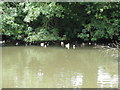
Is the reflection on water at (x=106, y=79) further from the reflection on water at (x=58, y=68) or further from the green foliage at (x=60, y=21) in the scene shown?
the green foliage at (x=60, y=21)

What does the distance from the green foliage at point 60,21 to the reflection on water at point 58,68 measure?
0.99 meters

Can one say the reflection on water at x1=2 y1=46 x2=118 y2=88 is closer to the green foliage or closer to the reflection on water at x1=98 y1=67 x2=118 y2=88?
the reflection on water at x1=98 y1=67 x2=118 y2=88

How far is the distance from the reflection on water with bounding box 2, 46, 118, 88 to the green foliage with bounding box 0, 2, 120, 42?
3.26 ft

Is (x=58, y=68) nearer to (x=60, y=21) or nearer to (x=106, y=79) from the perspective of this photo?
(x=106, y=79)

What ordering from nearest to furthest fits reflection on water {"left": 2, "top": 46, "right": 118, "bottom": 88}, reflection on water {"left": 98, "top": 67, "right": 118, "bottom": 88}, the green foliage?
1. reflection on water {"left": 98, "top": 67, "right": 118, "bottom": 88}
2. reflection on water {"left": 2, "top": 46, "right": 118, "bottom": 88}
3. the green foliage

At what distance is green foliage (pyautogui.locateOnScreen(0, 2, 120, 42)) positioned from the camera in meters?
9.98

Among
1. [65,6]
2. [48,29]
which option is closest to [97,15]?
[65,6]

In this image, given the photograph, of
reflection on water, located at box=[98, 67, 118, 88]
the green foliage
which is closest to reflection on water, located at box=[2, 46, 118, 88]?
reflection on water, located at box=[98, 67, 118, 88]

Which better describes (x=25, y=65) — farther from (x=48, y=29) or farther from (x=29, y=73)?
(x=48, y=29)

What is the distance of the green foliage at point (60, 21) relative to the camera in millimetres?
9977

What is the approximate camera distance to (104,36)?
1078 cm

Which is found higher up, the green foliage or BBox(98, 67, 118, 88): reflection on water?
the green foliage

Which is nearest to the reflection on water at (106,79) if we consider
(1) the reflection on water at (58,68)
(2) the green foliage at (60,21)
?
(1) the reflection on water at (58,68)

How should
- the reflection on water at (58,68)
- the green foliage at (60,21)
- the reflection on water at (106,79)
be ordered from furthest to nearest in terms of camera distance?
the green foliage at (60,21)
the reflection on water at (58,68)
the reflection on water at (106,79)
